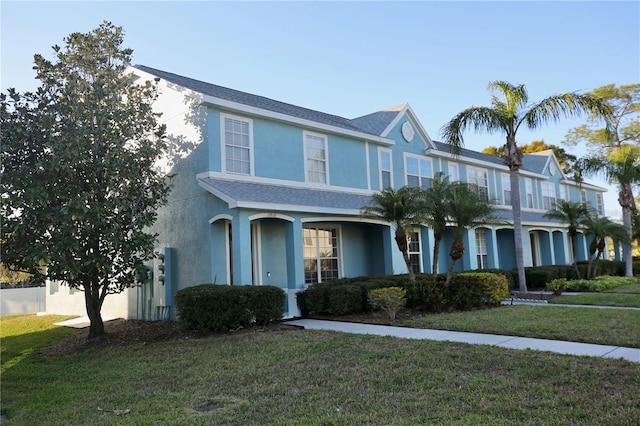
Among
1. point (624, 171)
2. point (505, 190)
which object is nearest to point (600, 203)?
point (505, 190)

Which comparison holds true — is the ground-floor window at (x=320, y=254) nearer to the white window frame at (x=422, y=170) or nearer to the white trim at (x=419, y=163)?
the white trim at (x=419, y=163)

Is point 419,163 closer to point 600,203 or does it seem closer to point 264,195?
A: point 264,195

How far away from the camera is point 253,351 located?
871 centimetres

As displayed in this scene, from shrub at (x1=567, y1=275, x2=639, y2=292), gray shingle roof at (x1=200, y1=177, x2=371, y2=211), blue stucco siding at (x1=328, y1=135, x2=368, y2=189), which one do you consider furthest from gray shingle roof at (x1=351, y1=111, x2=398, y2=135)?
shrub at (x1=567, y1=275, x2=639, y2=292)

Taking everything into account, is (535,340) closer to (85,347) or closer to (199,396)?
(199,396)

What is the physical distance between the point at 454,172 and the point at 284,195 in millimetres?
11465

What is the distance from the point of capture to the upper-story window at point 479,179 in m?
23.8

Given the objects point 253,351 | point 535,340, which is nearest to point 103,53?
point 253,351

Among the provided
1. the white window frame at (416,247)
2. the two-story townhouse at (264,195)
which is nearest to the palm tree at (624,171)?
the two-story townhouse at (264,195)

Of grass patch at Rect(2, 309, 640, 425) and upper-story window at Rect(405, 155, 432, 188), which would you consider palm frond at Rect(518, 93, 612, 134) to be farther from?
grass patch at Rect(2, 309, 640, 425)

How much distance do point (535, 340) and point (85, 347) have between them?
9.86 metres

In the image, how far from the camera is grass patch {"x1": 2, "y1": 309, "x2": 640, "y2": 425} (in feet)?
16.5

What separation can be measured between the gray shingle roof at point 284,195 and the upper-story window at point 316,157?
0.58 m

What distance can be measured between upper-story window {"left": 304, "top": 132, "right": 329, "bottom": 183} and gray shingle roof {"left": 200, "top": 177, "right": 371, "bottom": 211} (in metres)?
0.58
